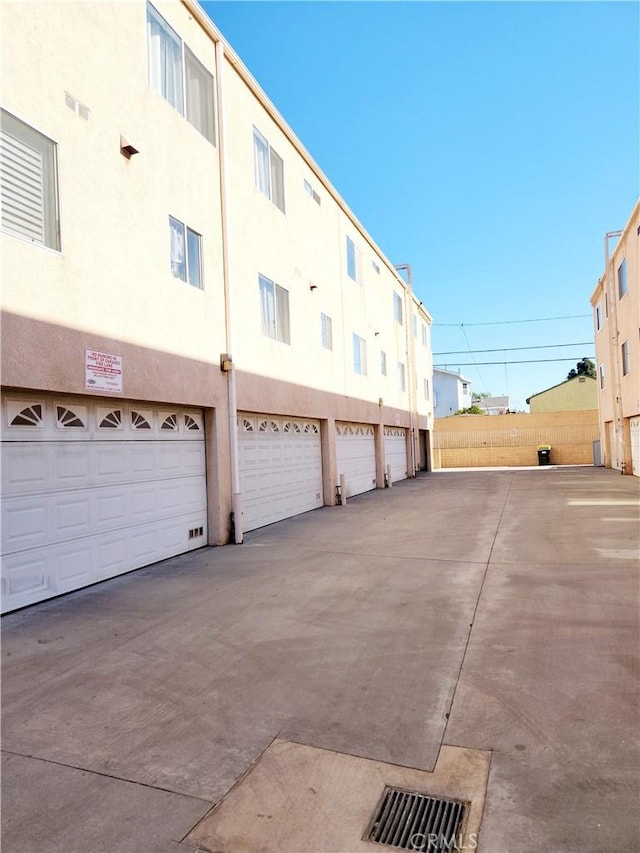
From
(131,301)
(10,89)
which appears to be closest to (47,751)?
(131,301)

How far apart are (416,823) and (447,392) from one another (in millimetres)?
55230

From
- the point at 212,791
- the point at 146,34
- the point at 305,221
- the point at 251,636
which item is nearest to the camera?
the point at 212,791

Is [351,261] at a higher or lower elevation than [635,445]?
higher

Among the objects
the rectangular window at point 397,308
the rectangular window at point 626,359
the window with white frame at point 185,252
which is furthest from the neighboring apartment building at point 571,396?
the window with white frame at point 185,252

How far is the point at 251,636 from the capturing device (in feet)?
16.0

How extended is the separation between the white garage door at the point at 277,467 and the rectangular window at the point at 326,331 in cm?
219

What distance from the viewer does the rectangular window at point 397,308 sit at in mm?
22797

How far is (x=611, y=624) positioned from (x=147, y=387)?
19.5 feet

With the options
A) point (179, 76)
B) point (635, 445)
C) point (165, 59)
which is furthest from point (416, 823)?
→ point (635, 445)

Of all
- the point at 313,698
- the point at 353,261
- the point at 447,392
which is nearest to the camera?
the point at 313,698

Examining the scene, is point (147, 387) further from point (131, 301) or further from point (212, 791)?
point (212, 791)

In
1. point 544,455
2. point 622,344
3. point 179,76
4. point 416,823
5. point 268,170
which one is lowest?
point 416,823

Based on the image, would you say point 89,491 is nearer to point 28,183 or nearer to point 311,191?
point 28,183

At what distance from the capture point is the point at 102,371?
6.51 metres
